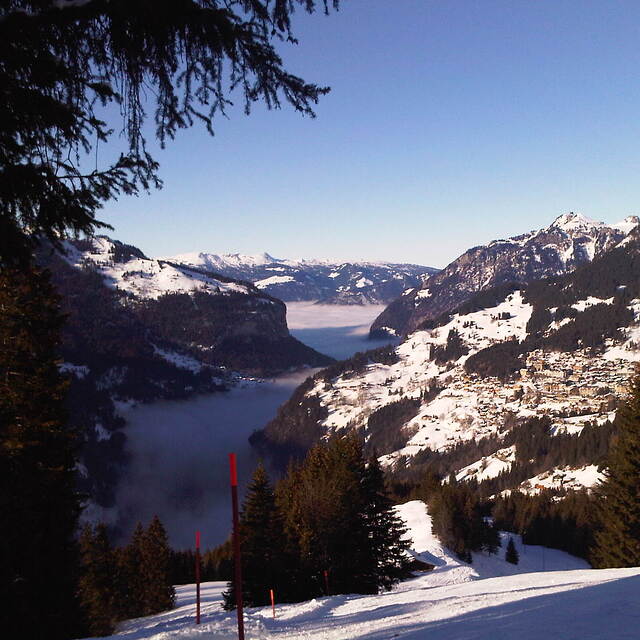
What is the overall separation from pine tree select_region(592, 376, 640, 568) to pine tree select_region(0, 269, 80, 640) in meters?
27.5

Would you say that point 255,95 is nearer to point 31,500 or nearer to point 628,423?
point 31,500

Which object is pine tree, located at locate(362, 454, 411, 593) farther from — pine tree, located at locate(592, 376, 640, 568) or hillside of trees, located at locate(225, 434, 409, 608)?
pine tree, located at locate(592, 376, 640, 568)

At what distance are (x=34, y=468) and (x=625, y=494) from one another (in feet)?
95.6

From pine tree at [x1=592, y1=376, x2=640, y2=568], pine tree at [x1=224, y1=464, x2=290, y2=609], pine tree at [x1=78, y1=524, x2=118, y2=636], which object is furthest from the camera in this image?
pine tree at [x1=78, y1=524, x2=118, y2=636]

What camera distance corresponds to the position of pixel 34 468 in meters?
14.8

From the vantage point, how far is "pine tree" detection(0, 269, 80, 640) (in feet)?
44.2

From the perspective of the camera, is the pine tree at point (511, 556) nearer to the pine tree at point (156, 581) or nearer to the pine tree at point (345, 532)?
the pine tree at point (345, 532)

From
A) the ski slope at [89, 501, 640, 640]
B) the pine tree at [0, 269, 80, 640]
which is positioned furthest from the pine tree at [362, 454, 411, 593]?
the pine tree at [0, 269, 80, 640]

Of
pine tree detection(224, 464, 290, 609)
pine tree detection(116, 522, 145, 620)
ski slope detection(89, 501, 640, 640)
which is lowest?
pine tree detection(116, 522, 145, 620)

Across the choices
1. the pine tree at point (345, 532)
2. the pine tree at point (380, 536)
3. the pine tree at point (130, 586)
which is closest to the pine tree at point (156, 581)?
the pine tree at point (130, 586)

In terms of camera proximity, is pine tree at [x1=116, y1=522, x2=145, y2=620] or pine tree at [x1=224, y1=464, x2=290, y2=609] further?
pine tree at [x1=116, y1=522, x2=145, y2=620]

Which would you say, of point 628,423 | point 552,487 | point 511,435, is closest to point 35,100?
point 628,423

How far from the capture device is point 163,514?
149 m

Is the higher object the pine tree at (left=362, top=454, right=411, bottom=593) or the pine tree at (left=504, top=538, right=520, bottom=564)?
the pine tree at (left=362, top=454, right=411, bottom=593)
